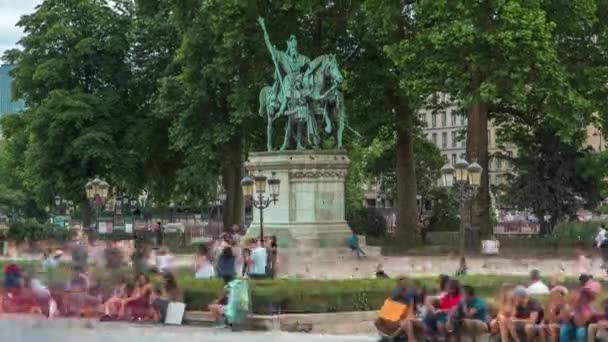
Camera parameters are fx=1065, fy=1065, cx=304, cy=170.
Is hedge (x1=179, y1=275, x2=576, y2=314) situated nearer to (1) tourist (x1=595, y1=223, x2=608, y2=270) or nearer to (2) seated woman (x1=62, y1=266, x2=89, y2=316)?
(2) seated woman (x1=62, y1=266, x2=89, y2=316)

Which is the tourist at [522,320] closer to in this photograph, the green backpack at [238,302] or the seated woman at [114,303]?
the green backpack at [238,302]

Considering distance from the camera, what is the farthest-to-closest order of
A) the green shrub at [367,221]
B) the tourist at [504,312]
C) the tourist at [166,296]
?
the green shrub at [367,221] → the tourist at [166,296] → the tourist at [504,312]

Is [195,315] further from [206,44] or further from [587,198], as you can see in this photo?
[587,198]

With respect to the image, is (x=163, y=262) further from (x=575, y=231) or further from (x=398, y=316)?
(x=575, y=231)

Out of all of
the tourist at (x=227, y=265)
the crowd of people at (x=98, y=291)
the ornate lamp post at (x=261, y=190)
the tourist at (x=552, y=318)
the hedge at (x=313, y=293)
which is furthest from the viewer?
the ornate lamp post at (x=261, y=190)

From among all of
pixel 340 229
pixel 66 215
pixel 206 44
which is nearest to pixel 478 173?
pixel 340 229

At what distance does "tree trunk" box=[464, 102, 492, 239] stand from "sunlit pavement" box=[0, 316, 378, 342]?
23.6 metres

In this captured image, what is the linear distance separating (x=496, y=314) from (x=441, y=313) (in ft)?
4.04

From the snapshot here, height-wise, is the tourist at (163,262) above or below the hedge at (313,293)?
above

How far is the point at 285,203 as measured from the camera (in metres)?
38.4

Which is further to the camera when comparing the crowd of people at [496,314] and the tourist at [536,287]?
the tourist at [536,287]

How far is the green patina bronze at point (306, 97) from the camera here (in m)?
37.9

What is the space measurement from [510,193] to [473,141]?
1211cm

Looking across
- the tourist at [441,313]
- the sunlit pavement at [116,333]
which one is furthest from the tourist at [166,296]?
the tourist at [441,313]
